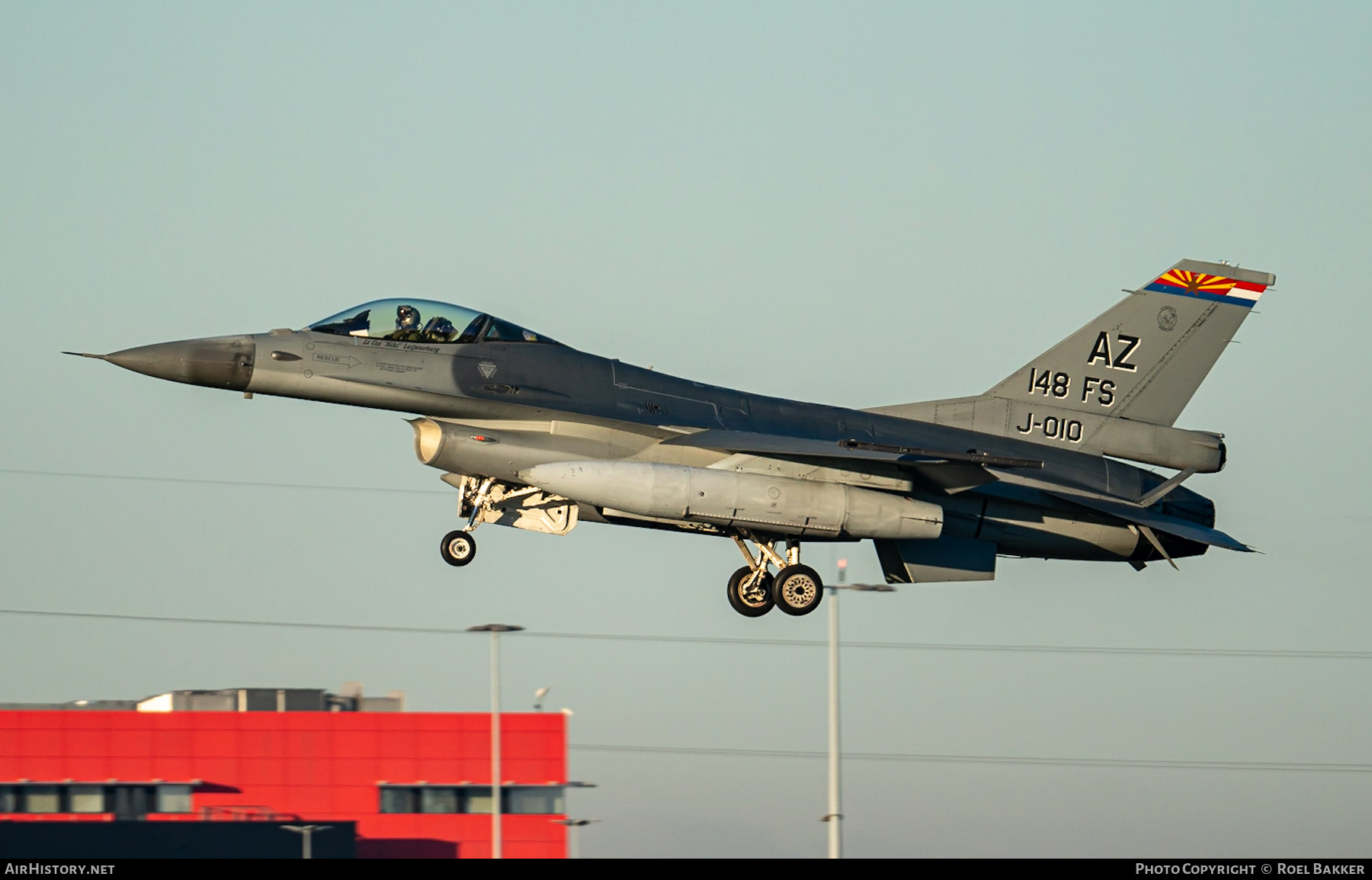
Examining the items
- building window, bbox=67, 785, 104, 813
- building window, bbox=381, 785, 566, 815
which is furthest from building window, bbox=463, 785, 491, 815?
building window, bbox=67, 785, 104, 813

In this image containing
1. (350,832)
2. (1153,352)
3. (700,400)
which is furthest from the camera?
(350,832)

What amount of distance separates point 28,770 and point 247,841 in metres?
7.49

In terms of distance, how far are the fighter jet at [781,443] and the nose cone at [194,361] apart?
2cm

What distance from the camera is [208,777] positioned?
117ft

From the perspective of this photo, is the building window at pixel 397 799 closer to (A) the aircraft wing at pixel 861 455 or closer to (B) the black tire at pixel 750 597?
(B) the black tire at pixel 750 597

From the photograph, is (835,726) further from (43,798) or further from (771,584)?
(43,798)

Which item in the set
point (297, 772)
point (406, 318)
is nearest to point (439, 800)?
point (297, 772)

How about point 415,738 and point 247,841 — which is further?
point 415,738

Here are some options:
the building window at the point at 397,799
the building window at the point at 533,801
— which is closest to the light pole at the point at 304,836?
the building window at the point at 397,799

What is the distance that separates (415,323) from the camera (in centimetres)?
2177

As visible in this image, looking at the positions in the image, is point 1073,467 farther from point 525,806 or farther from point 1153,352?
point 525,806
